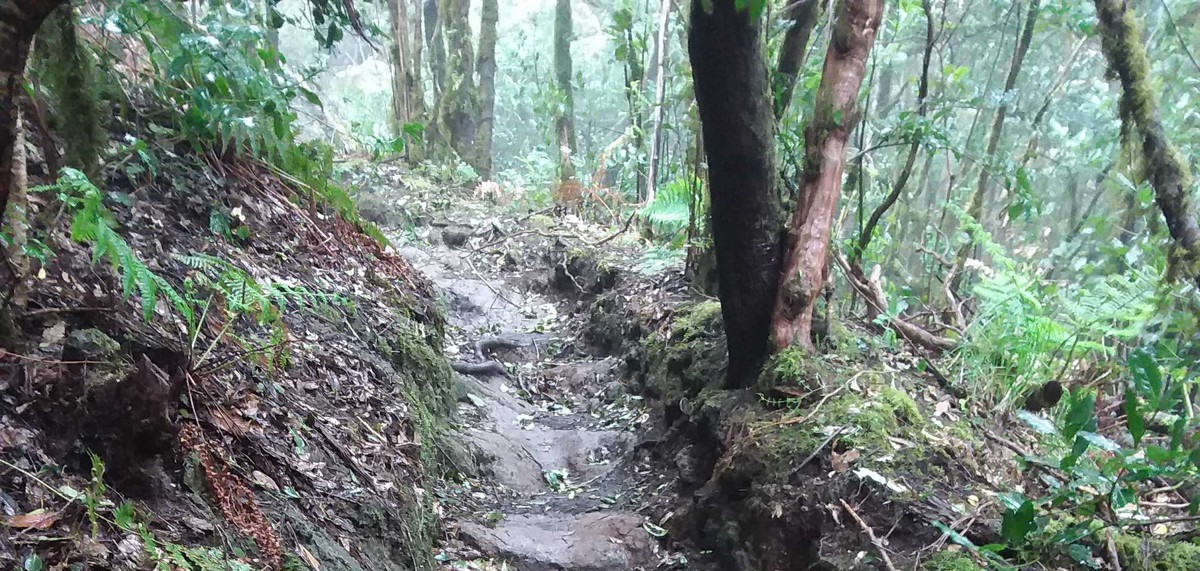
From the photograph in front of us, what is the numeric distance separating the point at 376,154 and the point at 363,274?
1.20 metres

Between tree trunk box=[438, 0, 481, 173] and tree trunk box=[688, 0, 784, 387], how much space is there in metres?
9.23

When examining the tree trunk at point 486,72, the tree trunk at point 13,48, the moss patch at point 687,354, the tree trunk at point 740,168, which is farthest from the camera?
the tree trunk at point 486,72

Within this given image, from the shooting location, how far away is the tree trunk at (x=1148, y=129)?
3.83 m

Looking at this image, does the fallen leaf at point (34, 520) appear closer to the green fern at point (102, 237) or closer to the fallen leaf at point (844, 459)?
the green fern at point (102, 237)

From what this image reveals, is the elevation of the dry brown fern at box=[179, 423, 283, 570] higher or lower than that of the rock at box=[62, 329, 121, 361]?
lower

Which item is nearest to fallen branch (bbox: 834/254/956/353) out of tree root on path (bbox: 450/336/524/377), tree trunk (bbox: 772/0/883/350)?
tree trunk (bbox: 772/0/883/350)

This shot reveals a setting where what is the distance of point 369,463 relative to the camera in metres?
3.15

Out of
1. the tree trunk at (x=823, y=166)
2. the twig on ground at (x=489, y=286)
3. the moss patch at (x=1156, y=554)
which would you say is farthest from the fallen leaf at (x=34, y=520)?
the twig on ground at (x=489, y=286)

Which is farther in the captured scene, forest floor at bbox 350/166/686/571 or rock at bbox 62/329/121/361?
forest floor at bbox 350/166/686/571

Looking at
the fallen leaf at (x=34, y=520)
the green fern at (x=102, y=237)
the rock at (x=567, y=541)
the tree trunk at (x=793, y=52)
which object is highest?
the tree trunk at (x=793, y=52)

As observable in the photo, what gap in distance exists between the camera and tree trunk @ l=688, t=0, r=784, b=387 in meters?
3.38

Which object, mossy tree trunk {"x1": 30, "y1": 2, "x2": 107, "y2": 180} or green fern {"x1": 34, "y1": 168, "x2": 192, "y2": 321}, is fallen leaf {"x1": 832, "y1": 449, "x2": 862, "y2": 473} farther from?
mossy tree trunk {"x1": 30, "y1": 2, "x2": 107, "y2": 180}

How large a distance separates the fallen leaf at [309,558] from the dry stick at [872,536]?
2103 millimetres

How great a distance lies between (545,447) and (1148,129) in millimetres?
4362
